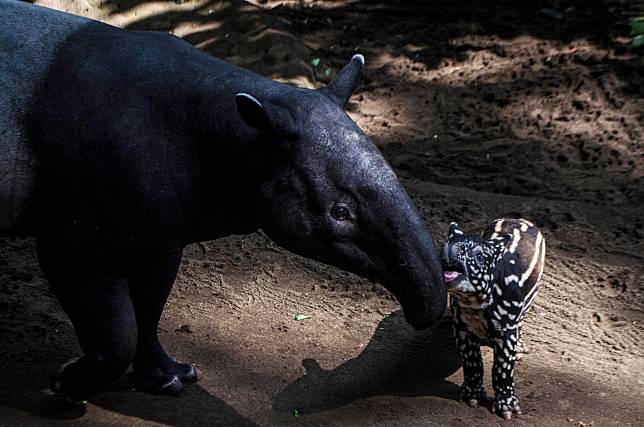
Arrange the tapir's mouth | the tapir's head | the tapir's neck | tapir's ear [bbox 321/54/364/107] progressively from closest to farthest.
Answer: the tapir's head → the tapir's neck → tapir's ear [bbox 321/54/364/107] → the tapir's mouth

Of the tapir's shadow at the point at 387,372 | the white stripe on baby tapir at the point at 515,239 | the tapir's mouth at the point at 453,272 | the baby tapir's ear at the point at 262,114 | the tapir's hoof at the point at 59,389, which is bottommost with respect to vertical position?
the tapir's shadow at the point at 387,372

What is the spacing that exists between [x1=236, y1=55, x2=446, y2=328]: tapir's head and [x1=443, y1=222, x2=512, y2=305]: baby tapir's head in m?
0.71

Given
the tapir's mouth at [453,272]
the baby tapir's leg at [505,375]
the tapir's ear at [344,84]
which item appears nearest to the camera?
the tapir's ear at [344,84]

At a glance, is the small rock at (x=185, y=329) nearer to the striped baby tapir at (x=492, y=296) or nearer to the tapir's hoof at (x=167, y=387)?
the tapir's hoof at (x=167, y=387)

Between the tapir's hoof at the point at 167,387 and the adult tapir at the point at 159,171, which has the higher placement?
the adult tapir at the point at 159,171

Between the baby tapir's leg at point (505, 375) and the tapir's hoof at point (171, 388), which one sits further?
the tapir's hoof at point (171, 388)

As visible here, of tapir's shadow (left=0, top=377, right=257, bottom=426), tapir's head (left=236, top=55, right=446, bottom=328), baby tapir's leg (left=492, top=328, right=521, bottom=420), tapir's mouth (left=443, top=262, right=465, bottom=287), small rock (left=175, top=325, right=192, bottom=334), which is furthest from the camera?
small rock (left=175, top=325, right=192, bottom=334)

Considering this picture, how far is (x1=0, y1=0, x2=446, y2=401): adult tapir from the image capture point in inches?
135

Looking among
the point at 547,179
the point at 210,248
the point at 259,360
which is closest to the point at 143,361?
the point at 259,360

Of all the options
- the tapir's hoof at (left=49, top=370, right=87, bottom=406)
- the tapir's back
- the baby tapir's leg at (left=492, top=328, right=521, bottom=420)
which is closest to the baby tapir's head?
the tapir's back

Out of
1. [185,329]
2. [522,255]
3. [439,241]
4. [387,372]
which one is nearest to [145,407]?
[185,329]

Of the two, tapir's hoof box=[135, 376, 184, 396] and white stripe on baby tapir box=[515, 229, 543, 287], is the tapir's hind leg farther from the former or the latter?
white stripe on baby tapir box=[515, 229, 543, 287]

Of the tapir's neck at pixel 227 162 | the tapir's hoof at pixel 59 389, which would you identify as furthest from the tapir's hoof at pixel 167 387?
the tapir's neck at pixel 227 162

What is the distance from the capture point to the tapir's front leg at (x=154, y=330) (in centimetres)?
428
